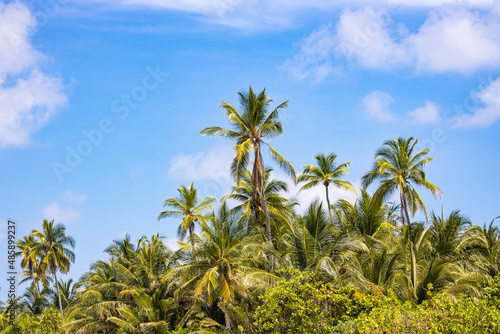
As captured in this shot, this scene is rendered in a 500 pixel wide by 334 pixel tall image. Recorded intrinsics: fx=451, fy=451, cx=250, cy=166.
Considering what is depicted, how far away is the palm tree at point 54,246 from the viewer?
42.5 m

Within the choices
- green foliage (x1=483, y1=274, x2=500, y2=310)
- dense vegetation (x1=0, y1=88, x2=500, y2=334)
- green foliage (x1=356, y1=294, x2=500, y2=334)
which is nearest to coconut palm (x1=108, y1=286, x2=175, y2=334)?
dense vegetation (x1=0, y1=88, x2=500, y2=334)

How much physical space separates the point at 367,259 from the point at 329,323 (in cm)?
368

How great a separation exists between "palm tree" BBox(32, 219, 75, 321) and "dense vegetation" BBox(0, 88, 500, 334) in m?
6.33

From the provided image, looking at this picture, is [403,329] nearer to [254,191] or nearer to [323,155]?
[254,191]

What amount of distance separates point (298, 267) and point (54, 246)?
1225 inches

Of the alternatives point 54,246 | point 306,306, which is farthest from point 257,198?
point 54,246

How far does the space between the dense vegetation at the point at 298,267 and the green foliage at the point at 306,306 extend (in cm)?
6

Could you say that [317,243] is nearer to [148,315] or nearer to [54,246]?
[148,315]

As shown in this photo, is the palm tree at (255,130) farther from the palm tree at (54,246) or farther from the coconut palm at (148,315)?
the palm tree at (54,246)

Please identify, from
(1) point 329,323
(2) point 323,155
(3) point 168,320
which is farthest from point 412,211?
(3) point 168,320

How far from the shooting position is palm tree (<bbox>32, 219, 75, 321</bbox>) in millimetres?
42469

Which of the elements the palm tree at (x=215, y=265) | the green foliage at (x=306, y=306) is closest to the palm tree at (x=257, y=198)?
the palm tree at (x=215, y=265)

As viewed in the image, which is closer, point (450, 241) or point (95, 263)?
point (450, 241)

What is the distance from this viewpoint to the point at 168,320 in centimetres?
2577
